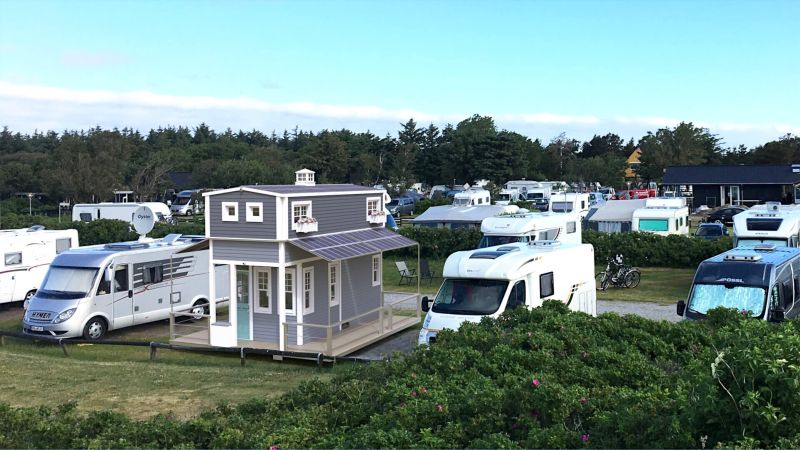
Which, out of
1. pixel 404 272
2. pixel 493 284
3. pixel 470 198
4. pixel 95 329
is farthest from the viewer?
pixel 470 198

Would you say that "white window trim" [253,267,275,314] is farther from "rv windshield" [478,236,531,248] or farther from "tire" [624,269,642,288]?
"tire" [624,269,642,288]

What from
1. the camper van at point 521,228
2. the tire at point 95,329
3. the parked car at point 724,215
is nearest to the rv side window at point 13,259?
the tire at point 95,329

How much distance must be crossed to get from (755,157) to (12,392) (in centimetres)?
7853

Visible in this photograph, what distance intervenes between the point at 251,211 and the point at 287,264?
1.33 m

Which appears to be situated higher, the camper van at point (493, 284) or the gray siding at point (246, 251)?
the gray siding at point (246, 251)

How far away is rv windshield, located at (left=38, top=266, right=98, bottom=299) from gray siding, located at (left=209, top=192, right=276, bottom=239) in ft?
12.2

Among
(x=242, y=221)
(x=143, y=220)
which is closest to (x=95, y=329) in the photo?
(x=242, y=221)

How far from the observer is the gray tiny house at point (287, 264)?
15.7m

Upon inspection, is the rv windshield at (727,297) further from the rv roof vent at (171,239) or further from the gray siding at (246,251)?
the rv roof vent at (171,239)

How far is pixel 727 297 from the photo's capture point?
14.0 meters

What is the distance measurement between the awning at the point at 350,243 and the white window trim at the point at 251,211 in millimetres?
831

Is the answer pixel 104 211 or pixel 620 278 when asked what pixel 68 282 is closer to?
pixel 620 278

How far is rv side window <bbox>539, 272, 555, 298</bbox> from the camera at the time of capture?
49.0 ft

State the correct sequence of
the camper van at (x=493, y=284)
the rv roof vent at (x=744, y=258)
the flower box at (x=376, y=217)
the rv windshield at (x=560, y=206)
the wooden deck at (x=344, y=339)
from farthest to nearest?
the rv windshield at (x=560, y=206), the flower box at (x=376, y=217), the wooden deck at (x=344, y=339), the rv roof vent at (x=744, y=258), the camper van at (x=493, y=284)
